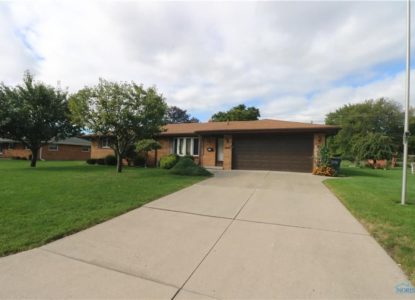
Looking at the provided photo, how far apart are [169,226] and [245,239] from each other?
1379mm

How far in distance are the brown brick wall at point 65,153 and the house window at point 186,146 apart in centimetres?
1880

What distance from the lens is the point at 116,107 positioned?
35.3 ft

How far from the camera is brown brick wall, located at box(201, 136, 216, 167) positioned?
15.9 metres

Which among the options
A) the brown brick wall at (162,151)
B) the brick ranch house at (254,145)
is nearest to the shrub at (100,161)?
the brown brick wall at (162,151)

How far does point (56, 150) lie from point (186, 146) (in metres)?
20.1

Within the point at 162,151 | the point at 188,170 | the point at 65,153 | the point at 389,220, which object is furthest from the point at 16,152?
the point at 389,220

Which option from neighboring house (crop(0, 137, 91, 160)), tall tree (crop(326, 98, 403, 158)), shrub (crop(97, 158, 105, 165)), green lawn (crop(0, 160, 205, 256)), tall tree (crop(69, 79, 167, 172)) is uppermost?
tall tree (crop(326, 98, 403, 158))

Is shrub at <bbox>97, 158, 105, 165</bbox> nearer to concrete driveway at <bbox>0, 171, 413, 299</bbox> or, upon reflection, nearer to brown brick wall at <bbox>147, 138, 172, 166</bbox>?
brown brick wall at <bbox>147, 138, 172, 166</bbox>

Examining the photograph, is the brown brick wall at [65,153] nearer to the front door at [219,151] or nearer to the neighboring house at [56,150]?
the neighboring house at [56,150]

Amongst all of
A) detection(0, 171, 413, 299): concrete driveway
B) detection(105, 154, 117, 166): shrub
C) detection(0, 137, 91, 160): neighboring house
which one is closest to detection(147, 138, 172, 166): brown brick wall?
detection(105, 154, 117, 166): shrub

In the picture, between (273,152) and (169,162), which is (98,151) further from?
(273,152)

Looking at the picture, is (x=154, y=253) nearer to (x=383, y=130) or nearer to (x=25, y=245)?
(x=25, y=245)

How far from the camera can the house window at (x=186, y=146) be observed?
16.8 metres

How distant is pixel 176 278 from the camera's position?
2545mm
